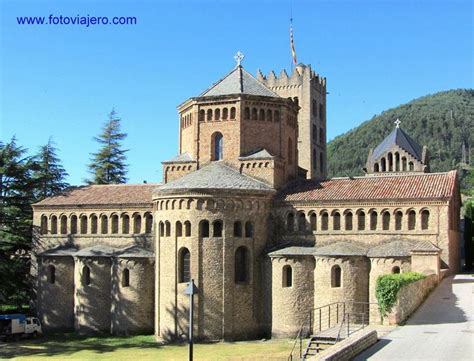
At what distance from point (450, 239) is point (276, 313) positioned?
11.1 meters

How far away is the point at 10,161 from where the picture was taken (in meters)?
48.2

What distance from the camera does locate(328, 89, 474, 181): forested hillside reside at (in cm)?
16438

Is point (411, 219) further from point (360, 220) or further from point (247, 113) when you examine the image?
point (247, 113)

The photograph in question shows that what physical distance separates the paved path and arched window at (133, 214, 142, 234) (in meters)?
19.9

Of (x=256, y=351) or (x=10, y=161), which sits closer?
(x=256, y=351)

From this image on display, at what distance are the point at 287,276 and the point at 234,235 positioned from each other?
3953mm

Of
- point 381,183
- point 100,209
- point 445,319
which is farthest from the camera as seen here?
point 100,209

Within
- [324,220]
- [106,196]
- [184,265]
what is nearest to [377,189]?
[324,220]

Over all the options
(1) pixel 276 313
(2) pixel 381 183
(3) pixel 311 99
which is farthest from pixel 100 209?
(3) pixel 311 99

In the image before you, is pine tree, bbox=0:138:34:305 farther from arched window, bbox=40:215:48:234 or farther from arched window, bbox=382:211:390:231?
arched window, bbox=382:211:390:231

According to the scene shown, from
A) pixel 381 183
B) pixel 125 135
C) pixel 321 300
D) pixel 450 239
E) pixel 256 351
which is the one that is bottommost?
pixel 256 351

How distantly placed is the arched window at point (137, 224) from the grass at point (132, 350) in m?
7.44

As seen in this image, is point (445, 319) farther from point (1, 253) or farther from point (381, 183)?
point (1, 253)

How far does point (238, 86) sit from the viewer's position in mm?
42781
